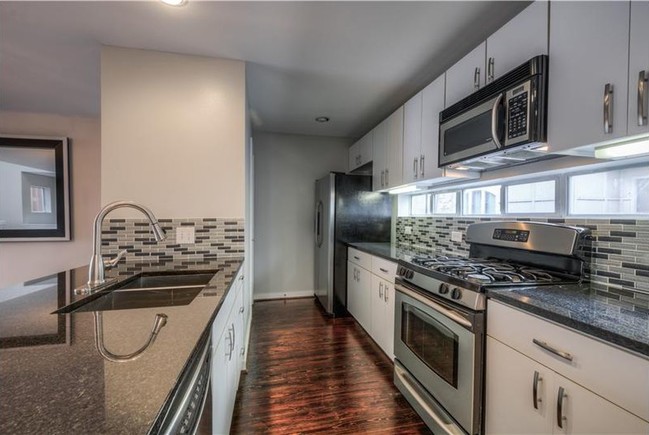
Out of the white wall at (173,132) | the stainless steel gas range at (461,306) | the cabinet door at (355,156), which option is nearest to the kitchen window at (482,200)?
the stainless steel gas range at (461,306)

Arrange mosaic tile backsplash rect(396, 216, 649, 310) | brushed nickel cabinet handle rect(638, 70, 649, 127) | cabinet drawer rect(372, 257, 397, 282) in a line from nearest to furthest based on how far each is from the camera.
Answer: brushed nickel cabinet handle rect(638, 70, 649, 127) → mosaic tile backsplash rect(396, 216, 649, 310) → cabinet drawer rect(372, 257, 397, 282)

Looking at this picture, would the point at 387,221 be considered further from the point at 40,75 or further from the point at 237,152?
the point at 40,75

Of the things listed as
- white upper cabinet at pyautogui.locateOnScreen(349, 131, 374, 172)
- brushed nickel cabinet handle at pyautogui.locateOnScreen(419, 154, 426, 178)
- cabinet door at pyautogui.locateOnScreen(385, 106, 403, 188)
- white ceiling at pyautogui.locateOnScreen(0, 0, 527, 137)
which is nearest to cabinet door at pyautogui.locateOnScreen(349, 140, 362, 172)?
white upper cabinet at pyautogui.locateOnScreen(349, 131, 374, 172)

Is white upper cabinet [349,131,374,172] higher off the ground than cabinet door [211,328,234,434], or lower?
higher

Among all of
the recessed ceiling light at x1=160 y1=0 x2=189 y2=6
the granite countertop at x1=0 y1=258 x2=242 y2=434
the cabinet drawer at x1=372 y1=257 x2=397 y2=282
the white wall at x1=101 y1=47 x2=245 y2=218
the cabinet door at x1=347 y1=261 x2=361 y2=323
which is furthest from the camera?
the cabinet door at x1=347 y1=261 x2=361 y2=323

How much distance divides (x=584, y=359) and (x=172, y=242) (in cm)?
221

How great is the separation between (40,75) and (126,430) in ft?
9.95

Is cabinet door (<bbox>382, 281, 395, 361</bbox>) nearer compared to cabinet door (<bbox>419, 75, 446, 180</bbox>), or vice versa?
cabinet door (<bbox>419, 75, 446, 180</bbox>)

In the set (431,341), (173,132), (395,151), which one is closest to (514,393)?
(431,341)

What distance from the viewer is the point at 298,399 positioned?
1.86m

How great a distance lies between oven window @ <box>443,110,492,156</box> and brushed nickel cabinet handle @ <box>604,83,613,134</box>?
486 millimetres

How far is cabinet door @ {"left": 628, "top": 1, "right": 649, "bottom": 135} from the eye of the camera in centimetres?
93

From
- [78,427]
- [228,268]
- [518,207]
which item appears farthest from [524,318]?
[228,268]

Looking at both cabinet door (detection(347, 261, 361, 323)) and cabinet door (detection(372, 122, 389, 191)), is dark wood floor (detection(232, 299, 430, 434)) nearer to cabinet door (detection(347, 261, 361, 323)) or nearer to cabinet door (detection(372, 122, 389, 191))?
cabinet door (detection(347, 261, 361, 323))
